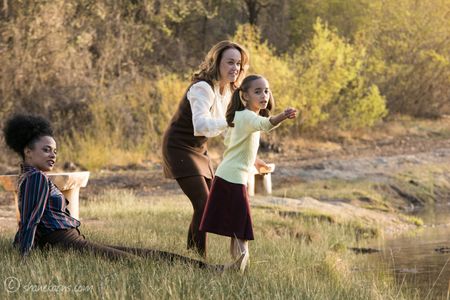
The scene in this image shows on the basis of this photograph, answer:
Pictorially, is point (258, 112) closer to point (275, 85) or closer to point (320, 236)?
point (320, 236)

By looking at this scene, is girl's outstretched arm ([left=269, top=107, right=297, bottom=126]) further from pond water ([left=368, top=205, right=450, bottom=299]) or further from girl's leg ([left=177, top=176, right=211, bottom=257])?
pond water ([left=368, top=205, right=450, bottom=299])

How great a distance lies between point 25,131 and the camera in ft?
21.8

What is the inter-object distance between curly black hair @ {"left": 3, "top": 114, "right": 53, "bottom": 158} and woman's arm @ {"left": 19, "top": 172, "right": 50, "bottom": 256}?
0.31m

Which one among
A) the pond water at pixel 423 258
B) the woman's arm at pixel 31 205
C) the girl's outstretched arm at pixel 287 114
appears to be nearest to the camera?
the girl's outstretched arm at pixel 287 114

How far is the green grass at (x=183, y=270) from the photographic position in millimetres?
5414

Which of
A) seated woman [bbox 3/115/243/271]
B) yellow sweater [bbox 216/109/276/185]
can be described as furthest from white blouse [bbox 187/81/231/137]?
seated woman [bbox 3/115/243/271]

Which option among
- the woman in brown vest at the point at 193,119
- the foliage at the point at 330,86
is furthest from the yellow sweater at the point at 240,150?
the foliage at the point at 330,86

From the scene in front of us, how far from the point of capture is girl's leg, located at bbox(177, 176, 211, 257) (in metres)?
7.23

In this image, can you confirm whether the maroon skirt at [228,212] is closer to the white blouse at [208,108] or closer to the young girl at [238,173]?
the young girl at [238,173]

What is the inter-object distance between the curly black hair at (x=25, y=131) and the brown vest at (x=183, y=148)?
1.06m

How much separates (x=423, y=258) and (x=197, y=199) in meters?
3.40

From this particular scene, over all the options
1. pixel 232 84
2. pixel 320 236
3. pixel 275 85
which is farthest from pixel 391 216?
pixel 275 85

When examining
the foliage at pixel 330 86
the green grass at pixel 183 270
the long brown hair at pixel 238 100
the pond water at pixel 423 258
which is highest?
the foliage at pixel 330 86

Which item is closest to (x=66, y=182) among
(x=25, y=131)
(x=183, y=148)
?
(x=183, y=148)
